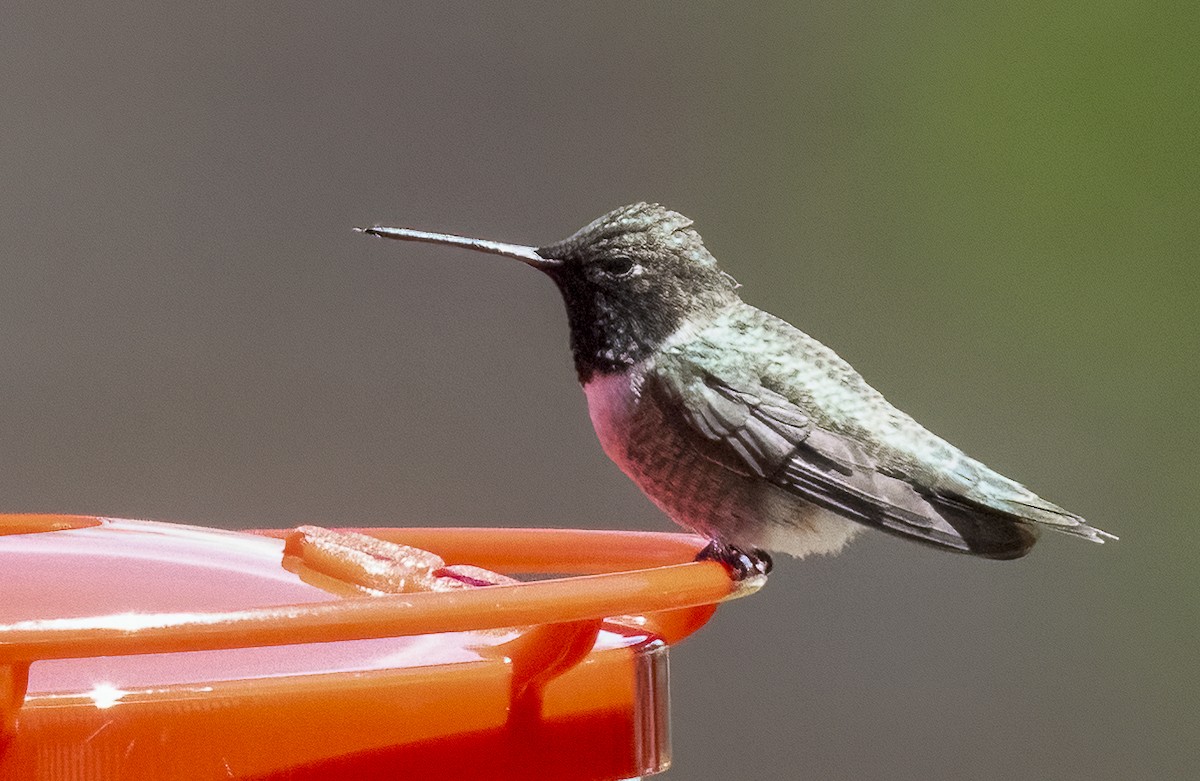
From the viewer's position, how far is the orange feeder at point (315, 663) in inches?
40.4

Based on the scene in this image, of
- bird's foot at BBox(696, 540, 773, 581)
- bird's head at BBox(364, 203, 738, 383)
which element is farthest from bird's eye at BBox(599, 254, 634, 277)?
bird's foot at BBox(696, 540, 773, 581)

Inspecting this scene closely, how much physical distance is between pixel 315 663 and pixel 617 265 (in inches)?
44.6

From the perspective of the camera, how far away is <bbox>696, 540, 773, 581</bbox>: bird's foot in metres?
1.46

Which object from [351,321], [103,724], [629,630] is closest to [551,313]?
[629,630]

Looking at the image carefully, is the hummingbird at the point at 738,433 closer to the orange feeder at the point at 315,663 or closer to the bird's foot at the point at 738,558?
the bird's foot at the point at 738,558

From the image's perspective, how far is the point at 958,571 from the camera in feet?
17.0

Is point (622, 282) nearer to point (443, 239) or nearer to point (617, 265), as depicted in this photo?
point (617, 265)

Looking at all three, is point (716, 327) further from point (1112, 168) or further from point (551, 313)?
point (1112, 168)

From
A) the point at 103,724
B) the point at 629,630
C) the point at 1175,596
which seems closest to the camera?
the point at 103,724

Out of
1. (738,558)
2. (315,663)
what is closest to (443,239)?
(738,558)

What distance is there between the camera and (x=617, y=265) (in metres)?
2.24

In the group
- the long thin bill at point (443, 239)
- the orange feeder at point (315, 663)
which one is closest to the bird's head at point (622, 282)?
the long thin bill at point (443, 239)

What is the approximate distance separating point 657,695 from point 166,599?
45 centimetres

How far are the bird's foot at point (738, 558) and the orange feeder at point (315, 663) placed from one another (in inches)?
3.6
